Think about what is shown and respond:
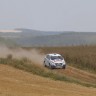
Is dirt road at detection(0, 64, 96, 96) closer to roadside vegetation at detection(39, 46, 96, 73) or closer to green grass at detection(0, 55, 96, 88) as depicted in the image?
green grass at detection(0, 55, 96, 88)

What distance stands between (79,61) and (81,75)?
16901mm

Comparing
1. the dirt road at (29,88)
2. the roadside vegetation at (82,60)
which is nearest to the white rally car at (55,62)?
the roadside vegetation at (82,60)

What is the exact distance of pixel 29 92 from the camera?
27.2m

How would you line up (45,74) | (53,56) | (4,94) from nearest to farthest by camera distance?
(4,94), (45,74), (53,56)

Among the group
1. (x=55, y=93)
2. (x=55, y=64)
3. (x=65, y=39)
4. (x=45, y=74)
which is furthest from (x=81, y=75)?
(x=65, y=39)

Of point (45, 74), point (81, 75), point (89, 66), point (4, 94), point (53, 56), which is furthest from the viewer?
point (89, 66)

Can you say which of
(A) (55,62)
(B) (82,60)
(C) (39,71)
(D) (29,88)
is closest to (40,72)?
(C) (39,71)

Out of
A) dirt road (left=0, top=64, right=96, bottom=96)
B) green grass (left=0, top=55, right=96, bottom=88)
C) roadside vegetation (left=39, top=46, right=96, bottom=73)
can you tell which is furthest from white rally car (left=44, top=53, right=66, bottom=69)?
dirt road (left=0, top=64, right=96, bottom=96)

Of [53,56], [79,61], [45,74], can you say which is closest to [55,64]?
[53,56]

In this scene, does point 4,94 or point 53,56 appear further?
point 53,56

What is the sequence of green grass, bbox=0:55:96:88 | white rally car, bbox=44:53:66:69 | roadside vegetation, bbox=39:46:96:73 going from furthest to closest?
roadside vegetation, bbox=39:46:96:73, white rally car, bbox=44:53:66:69, green grass, bbox=0:55:96:88

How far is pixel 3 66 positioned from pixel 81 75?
11.9 metres

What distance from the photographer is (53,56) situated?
177 feet

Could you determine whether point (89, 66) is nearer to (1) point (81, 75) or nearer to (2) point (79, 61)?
(2) point (79, 61)
